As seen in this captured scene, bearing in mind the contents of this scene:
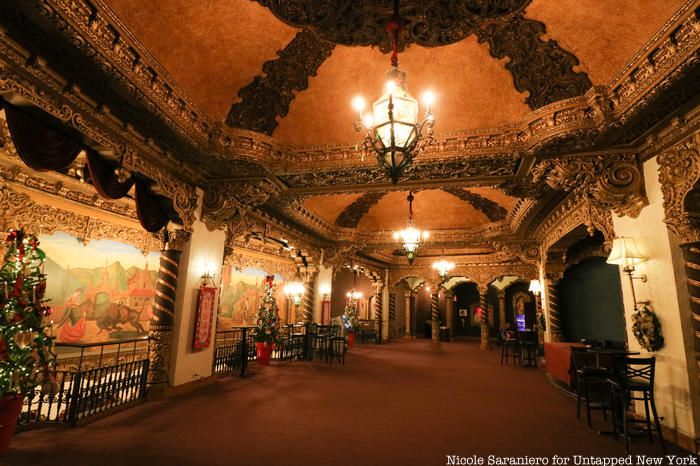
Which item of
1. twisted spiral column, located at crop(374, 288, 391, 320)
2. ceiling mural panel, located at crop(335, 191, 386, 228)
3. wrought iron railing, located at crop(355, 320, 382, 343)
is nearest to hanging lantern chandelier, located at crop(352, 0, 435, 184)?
ceiling mural panel, located at crop(335, 191, 386, 228)

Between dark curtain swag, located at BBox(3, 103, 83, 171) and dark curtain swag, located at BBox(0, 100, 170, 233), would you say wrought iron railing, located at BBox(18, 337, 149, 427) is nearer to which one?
dark curtain swag, located at BBox(0, 100, 170, 233)

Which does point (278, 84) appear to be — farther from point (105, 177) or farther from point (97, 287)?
point (97, 287)

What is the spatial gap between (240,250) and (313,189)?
649 cm

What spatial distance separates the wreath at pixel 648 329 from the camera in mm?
4340

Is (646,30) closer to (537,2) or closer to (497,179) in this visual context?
(537,2)

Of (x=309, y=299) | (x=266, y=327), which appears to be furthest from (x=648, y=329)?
(x=309, y=299)

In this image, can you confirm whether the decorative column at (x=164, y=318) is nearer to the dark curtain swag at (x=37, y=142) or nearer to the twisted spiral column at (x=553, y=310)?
the dark curtain swag at (x=37, y=142)

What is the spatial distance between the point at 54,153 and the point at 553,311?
36.0 ft

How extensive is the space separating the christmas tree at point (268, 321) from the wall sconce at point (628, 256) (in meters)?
6.73

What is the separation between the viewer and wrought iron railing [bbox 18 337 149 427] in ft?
13.8

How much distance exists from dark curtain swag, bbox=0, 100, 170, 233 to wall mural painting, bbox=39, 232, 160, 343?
134 inches

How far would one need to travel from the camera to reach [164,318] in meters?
5.75

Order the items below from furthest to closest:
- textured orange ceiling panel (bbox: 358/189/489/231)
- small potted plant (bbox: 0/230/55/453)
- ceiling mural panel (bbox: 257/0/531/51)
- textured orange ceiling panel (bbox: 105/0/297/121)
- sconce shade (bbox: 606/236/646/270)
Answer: textured orange ceiling panel (bbox: 358/189/489/231) < sconce shade (bbox: 606/236/646/270) < ceiling mural panel (bbox: 257/0/531/51) < textured orange ceiling panel (bbox: 105/0/297/121) < small potted plant (bbox: 0/230/55/453)

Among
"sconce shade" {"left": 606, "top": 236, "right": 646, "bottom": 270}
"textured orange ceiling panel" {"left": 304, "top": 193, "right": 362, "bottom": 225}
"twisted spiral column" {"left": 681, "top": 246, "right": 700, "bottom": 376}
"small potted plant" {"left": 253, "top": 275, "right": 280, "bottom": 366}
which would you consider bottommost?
"small potted plant" {"left": 253, "top": 275, "right": 280, "bottom": 366}
